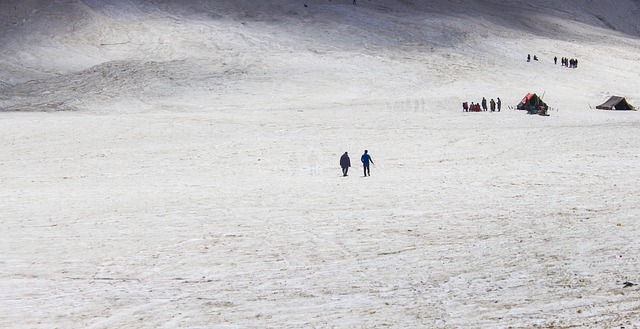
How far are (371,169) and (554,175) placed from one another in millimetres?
6156

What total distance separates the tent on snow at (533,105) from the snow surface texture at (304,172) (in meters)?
1.02

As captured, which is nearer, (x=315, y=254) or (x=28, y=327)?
(x=28, y=327)

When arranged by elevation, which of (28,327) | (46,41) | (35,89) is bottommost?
(28,327)

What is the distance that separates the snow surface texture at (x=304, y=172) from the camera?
37.8ft

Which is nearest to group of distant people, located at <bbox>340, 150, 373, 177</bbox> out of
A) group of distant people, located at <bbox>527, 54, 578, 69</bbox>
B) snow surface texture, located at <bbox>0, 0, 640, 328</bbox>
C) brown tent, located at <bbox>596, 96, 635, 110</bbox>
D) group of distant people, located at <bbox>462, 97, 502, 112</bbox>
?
snow surface texture, located at <bbox>0, 0, 640, 328</bbox>

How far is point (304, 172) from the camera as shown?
84.1 ft

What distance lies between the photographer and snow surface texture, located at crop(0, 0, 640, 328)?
11.5 meters

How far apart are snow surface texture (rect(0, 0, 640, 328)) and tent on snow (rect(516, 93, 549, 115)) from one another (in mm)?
1020

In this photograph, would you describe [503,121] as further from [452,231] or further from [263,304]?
[263,304]

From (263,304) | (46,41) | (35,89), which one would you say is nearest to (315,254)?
(263,304)

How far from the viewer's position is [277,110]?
4116 centimetres

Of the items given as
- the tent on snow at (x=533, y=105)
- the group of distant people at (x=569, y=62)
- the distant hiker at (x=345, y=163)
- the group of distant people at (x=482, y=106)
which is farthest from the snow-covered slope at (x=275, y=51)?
the distant hiker at (x=345, y=163)

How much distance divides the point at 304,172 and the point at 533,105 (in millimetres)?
19454

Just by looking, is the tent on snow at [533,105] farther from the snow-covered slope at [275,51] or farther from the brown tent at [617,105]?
the snow-covered slope at [275,51]
